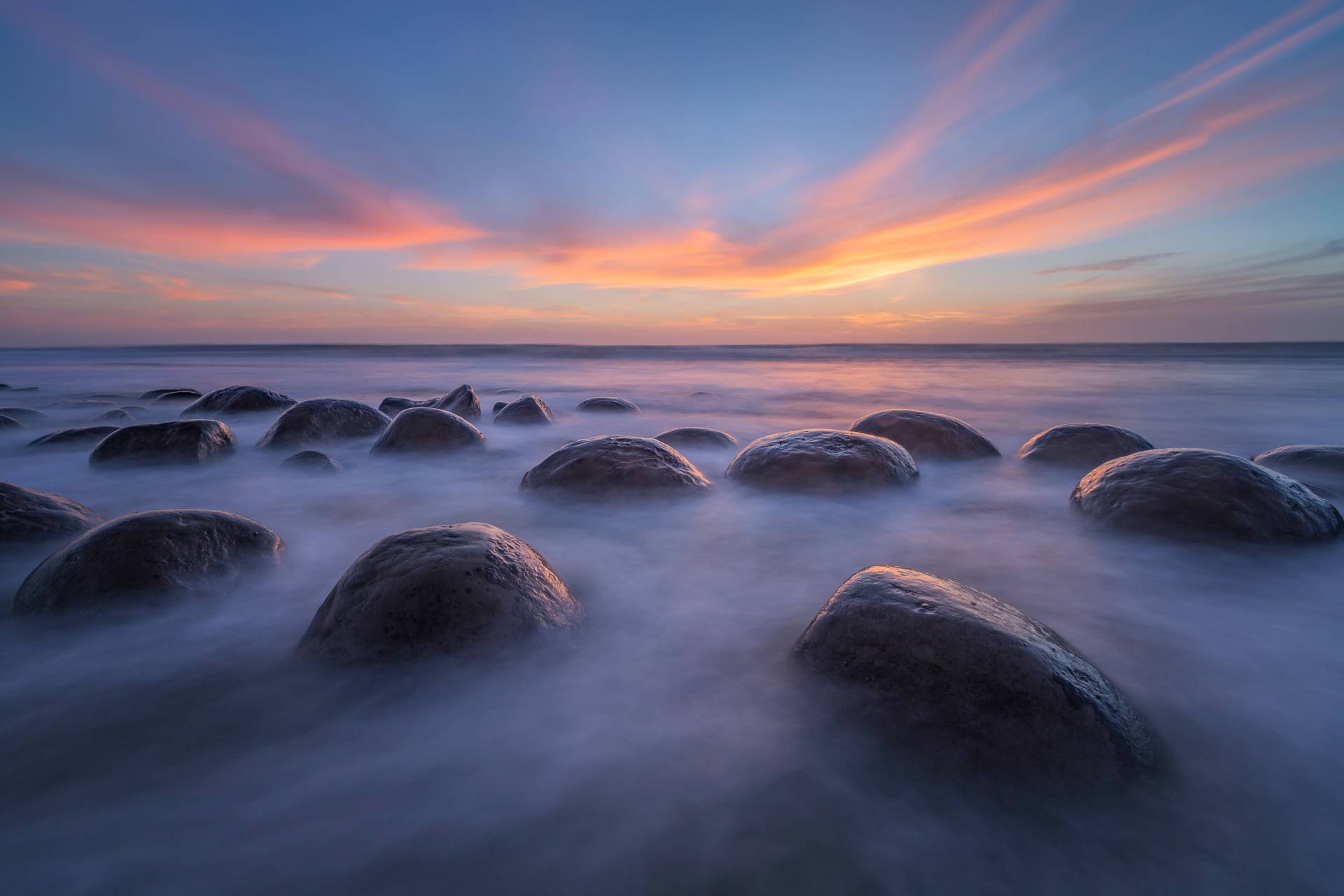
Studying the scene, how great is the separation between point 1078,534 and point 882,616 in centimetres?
207

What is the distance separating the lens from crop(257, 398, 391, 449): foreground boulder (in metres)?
5.34

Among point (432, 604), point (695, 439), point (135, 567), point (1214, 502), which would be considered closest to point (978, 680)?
point (432, 604)

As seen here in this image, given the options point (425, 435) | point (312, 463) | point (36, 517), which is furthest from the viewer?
point (425, 435)

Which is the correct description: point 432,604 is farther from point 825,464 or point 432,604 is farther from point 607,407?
point 607,407

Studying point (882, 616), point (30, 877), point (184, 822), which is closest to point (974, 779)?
point (882, 616)

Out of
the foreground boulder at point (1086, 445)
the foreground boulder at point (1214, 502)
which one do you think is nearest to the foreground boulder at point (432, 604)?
the foreground boulder at point (1214, 502)

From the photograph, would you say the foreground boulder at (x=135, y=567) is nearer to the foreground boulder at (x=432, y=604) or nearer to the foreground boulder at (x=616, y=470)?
the foreground boulder at (x=432, y=604)

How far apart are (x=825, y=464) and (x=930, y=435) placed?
151 centimetres

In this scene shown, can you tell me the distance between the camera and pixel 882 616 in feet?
5.51

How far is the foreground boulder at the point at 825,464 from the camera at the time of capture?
389cm

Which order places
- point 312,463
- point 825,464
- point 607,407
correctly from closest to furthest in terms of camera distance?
point 825,464
point 312,463
point 607,407

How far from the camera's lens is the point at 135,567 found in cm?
219

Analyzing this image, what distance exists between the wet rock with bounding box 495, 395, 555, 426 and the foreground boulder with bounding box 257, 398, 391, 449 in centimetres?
146

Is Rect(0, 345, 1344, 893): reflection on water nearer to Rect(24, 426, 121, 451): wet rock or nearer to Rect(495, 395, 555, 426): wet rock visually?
Rect(24, 426, 121, 451): wet rock
